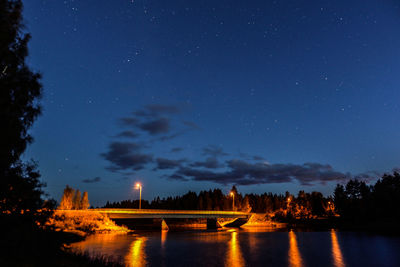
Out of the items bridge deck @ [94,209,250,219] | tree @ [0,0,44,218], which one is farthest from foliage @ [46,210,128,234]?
tree @ [0,0,44,218]

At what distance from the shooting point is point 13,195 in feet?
55.0

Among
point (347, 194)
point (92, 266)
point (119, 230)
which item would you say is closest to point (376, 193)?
point (347, 194)

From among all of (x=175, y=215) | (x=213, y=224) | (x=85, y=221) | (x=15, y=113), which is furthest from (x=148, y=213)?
(x=15, y=113)

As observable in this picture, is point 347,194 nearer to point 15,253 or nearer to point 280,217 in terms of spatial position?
point 280,217

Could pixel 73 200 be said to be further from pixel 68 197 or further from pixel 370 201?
pixel 370 201

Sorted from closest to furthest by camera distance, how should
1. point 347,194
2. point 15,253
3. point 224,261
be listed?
point 15,253 < point 224,261 < point 347,194

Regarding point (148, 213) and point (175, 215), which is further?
point (175, 215)

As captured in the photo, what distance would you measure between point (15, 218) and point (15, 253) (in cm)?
274

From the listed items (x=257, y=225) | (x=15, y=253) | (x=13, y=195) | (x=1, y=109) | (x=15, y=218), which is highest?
(x=1, y=109)

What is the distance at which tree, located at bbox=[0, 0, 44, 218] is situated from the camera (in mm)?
16406

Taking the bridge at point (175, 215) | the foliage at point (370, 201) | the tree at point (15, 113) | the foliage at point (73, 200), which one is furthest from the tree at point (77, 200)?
the tree at point (15, 113)

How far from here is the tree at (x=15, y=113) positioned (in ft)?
53.8

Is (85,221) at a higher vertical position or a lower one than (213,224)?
higher

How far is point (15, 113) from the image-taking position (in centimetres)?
1725
